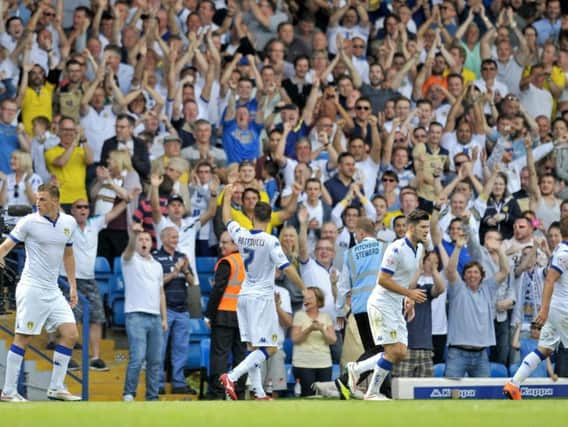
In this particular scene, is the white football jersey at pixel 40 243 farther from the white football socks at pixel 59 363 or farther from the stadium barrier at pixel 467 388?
the stadium barrier at pixel 467 388

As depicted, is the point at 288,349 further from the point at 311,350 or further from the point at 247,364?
the point at 247,364

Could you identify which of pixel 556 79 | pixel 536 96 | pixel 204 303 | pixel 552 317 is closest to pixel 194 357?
pixel 204 303

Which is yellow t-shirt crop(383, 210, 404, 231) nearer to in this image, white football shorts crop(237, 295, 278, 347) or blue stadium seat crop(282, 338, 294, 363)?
blue stadium seat crop(282, 338, 294, 363)

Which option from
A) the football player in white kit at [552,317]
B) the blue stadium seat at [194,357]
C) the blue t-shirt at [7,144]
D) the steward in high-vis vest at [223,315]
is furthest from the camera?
A: the blue t-shirt at [7,144]

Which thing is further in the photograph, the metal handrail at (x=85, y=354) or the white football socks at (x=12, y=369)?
the metal handrail at (x=85, y=354)

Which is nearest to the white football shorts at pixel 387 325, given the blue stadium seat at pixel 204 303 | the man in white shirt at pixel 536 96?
the blue stadium seat at pixel 204 303

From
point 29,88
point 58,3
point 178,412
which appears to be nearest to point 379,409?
point 178,412

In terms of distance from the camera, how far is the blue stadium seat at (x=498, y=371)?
17609 mm

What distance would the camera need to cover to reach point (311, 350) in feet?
54.4

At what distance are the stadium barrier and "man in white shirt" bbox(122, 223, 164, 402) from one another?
3004 mm

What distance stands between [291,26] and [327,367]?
300 inches

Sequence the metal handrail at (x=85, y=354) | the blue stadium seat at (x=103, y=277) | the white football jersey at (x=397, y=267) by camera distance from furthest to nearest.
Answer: the blue stadium seat at (x=103, y=277), the metal handrail at (x=85, y=354), the white football jersey at (x=397, y=267)

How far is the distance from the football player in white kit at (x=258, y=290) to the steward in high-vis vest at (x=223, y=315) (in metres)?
0.88

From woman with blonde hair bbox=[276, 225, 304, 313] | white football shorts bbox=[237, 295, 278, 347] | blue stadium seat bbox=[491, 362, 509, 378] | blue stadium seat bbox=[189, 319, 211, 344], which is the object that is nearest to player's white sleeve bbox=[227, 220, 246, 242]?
white football shorts bbox=[237, 295, 278, 347]
